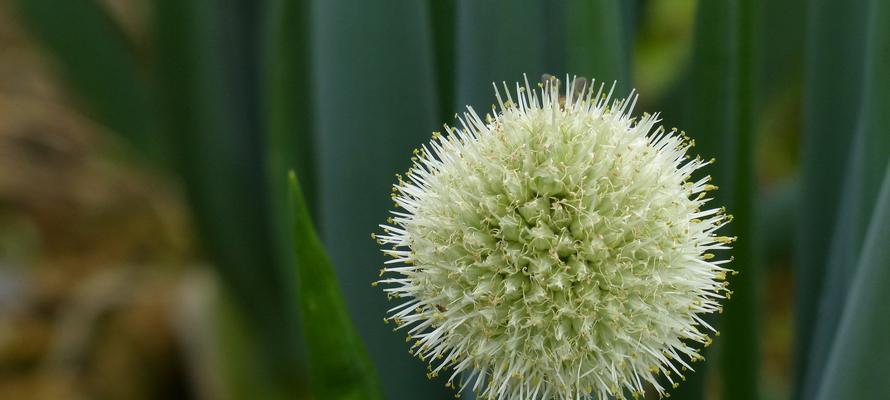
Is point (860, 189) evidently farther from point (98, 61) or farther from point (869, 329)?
point (98, 61)

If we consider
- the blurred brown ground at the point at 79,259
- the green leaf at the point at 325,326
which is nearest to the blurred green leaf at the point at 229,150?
the blurred brown ground at the point at 79,259


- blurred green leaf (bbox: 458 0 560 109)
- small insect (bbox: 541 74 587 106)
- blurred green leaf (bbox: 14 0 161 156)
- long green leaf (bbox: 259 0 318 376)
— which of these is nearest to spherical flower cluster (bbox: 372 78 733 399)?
small insect (bbox: 541 74 587 106)

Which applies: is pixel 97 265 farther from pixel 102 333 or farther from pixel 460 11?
pixel 460 11

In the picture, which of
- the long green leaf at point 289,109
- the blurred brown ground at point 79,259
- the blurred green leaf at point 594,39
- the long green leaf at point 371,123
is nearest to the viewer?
the blurred green leaf at point 594,39

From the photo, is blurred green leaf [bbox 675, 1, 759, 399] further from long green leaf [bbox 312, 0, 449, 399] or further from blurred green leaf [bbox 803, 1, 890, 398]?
long green leaf [bbox 312, 0, 449, 399]

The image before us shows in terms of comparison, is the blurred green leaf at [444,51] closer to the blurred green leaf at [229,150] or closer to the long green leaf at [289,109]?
the long green leaf at [289,109]

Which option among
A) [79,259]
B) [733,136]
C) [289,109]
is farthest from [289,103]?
[79,259]

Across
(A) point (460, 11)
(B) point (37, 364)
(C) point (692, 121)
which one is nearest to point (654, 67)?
(C) point (692, 121)
